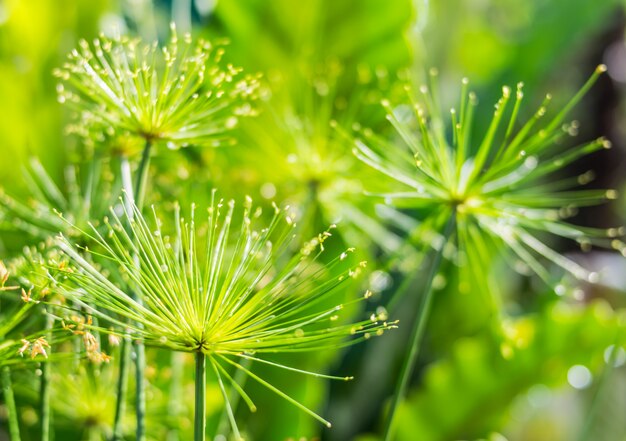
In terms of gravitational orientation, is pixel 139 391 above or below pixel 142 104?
below

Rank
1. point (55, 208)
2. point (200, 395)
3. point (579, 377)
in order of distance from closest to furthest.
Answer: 1. point (200, 395)
2. point (55, 208)
3. point (579, 377)

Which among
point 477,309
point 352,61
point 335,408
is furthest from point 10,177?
point 477,309

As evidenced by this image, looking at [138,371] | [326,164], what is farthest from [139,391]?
[326,164]

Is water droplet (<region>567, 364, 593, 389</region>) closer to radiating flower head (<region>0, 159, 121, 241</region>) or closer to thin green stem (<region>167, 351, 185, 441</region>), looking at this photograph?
thin green stem (<region>167, 351, 185, 441</region>)

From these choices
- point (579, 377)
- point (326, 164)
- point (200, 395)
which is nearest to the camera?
point (200, 395)

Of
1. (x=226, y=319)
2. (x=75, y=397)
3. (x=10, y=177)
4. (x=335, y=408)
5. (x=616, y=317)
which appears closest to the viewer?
(x=226, y=319)

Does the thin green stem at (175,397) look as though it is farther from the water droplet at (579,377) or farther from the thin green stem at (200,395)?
the water droplet at (579,377)

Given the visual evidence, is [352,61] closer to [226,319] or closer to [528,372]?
[528,372]

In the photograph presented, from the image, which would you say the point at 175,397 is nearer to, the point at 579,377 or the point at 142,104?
the point at 142,104
